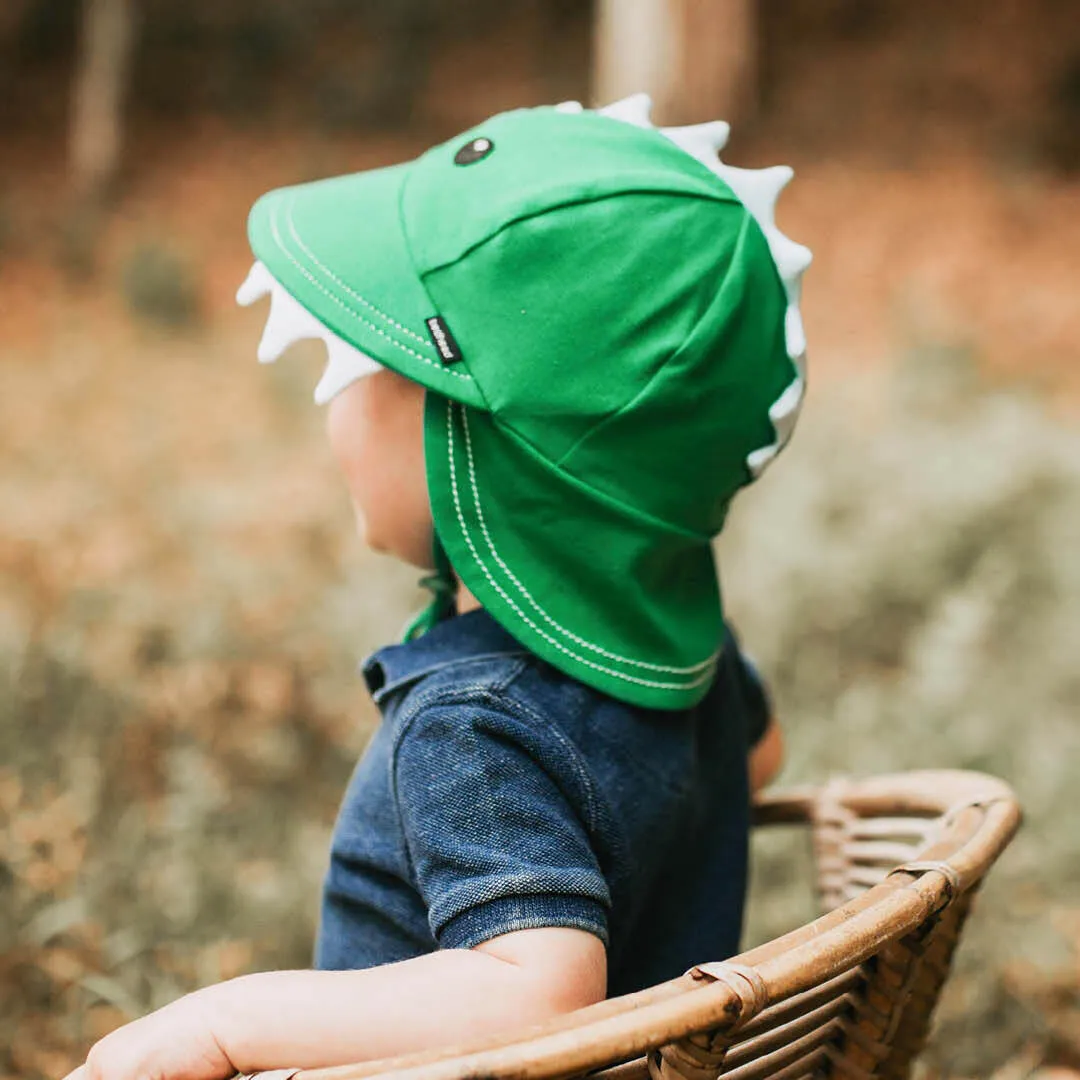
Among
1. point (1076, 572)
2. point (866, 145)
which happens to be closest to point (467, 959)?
point (1076, 572)

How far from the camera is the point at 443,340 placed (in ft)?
4.04

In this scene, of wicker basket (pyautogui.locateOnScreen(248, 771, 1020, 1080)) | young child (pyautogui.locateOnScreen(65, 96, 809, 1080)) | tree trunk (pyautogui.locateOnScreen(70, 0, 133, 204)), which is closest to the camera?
wicker basket (pyautogui.locateOnScreen(248, 771, 1020, 1080))

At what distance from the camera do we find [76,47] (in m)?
11.5

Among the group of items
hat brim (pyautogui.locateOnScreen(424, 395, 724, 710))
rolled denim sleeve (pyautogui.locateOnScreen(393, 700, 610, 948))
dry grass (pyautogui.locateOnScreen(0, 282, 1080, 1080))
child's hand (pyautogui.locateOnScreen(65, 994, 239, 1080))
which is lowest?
dry grass (pyautogui.locateOnScreen(0, 282, 1080, 1080))

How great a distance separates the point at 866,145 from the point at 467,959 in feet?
29.4

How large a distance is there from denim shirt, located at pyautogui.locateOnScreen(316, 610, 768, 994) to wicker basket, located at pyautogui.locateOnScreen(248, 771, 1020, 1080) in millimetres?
175

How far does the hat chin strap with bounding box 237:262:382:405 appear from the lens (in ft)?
4.07

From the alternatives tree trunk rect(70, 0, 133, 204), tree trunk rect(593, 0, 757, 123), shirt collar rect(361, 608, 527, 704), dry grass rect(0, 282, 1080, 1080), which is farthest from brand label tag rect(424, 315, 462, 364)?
tree trunk rect(70, 0, 133, 204)

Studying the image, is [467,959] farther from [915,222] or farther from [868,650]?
[915,222]

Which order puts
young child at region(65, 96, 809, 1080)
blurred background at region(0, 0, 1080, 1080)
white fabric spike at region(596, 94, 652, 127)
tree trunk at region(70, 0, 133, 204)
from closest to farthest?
young child at region(65, 96, 809, 1080), white fabric spike at region(596, 94, 652, 127), blurred background at region(0, 0, 1080, 1080), tree trunk at region(70, 0, 133, 204)

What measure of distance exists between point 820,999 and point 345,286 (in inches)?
30.8

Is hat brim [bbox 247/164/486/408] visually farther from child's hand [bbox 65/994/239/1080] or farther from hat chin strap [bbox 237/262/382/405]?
child's hand [bbox 65/994/239/1080]

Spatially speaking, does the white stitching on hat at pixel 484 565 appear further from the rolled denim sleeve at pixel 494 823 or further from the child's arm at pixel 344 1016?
the child's arm at pixel 344 1016

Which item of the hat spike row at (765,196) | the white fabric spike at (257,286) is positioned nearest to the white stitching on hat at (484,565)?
the white fabric spike at (257,286)
